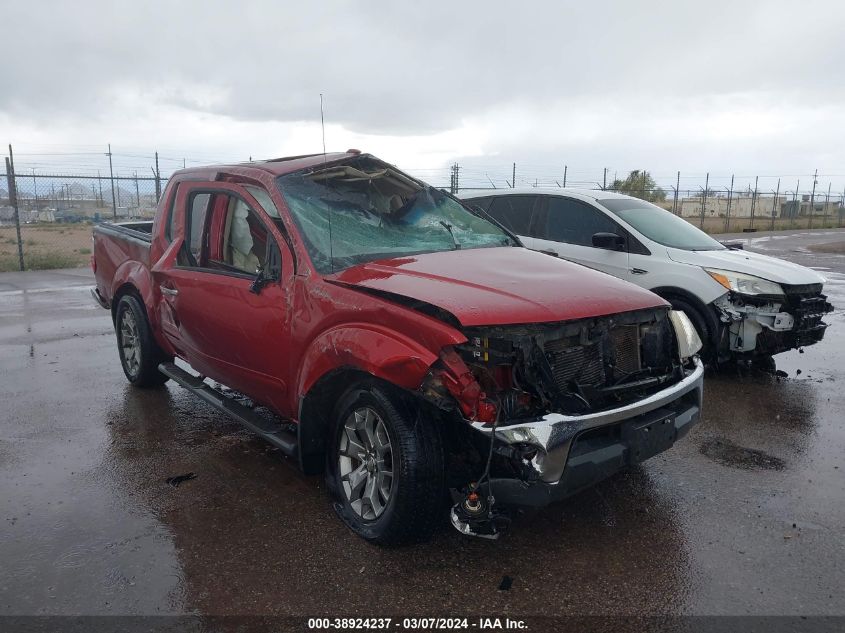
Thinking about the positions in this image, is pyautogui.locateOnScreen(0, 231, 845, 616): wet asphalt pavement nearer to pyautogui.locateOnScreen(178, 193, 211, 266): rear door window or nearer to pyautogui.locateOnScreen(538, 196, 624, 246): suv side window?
pyautogui.locateOnScreen(178, 193, 211, 266): rear door window

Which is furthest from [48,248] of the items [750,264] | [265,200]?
[750,264]

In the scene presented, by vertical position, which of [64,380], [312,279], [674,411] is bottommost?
[64,380]

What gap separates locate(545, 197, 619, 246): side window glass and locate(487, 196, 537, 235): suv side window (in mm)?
260

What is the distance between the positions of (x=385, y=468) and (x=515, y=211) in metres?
5.06

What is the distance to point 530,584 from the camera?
2.91 metres

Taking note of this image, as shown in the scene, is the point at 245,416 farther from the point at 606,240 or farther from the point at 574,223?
the point at 574,223

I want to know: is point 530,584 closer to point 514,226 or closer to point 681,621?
point 681,621

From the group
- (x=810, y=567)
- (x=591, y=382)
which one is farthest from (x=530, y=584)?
(x=810, y=567)

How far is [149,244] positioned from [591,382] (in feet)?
12.3

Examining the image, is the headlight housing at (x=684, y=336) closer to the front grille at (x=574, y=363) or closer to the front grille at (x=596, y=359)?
the front grille at (x=596, y=359)

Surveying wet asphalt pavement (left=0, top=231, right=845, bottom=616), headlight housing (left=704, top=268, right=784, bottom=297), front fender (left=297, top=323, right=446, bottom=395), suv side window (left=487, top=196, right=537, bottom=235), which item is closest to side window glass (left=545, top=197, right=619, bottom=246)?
suv side window (left=487, top=196, right=537, bottom=235)

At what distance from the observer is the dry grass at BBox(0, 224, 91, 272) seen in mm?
15805

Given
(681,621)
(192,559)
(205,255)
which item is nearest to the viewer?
(681,621)

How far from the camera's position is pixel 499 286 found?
323 centimetres
